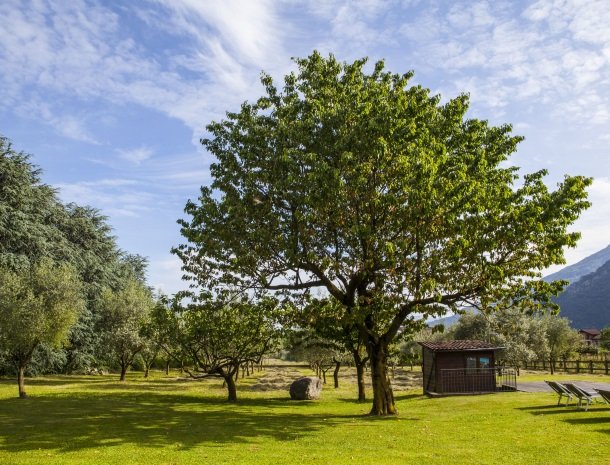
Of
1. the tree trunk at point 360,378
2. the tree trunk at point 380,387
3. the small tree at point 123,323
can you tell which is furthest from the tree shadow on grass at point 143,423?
the small tree at point 123,323

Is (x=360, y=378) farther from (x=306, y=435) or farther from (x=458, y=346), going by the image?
(x=306, y=435)

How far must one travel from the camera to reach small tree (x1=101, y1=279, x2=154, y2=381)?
59.7 metres

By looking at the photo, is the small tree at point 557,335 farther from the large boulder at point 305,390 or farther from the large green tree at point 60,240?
the large green tree at point 60,240

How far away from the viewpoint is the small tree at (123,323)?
59688 mm

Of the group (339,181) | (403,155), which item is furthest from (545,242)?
(339,181)

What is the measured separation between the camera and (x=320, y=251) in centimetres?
2427

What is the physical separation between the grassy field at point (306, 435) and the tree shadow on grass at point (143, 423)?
0.04m

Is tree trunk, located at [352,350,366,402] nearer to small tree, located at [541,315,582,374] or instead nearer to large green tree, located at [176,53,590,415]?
large green tree, located at [176,53,590,415]

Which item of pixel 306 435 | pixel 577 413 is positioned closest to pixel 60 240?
pixel 306 435

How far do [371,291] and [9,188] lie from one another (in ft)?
160

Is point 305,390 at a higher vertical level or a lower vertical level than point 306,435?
lower

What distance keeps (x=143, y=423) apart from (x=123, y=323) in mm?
42772

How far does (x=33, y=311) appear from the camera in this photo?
35344mm

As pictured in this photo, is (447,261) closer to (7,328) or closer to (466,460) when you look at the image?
(466,460)
